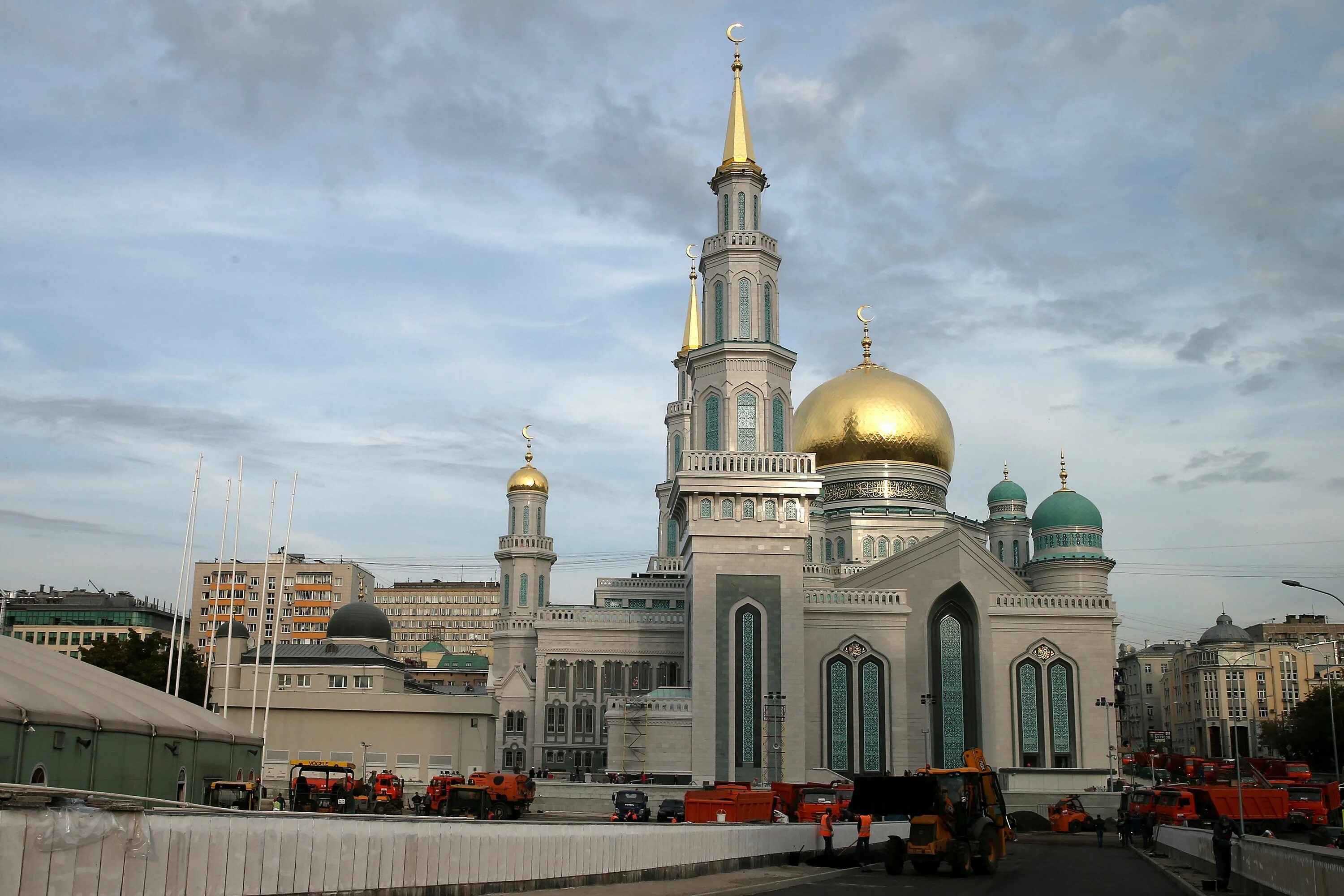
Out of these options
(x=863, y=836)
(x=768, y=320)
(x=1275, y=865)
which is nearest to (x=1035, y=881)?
(x=863, y=836)

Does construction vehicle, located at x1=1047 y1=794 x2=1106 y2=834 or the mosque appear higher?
the mosque

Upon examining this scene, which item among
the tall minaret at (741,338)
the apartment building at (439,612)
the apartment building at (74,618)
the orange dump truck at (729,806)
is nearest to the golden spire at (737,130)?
the tall minaret at (741,338)

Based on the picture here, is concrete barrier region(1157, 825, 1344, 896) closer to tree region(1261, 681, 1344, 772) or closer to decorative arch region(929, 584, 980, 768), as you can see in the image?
decorative arch region(929, 584, 980, 768)

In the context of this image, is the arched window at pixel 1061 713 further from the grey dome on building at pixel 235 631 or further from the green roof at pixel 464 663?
the green roof at pixel 464 663

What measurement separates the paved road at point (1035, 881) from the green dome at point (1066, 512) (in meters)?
35.4

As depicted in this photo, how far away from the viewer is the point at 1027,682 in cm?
5766

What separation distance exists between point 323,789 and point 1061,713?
110 feet

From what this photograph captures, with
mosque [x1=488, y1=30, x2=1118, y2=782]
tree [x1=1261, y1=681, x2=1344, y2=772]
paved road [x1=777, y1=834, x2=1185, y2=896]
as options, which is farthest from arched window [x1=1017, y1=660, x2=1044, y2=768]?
tree [x1=1261, y1=681, x2=1344, y2=772]

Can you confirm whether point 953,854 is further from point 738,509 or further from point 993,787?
point 738,509

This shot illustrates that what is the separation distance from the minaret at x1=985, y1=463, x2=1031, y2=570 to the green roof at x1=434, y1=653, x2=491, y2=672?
46.3 metres

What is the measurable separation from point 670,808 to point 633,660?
2625 cm

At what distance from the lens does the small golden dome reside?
74062 millimetres

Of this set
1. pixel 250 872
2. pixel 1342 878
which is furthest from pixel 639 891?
pixel 1342 878

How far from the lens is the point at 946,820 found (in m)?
26.2
